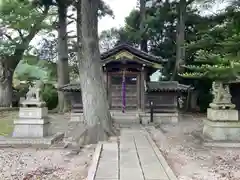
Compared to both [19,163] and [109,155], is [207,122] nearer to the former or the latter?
[109,155]

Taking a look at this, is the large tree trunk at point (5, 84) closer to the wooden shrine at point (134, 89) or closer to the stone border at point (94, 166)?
the wooden shrine at point (134, 89)

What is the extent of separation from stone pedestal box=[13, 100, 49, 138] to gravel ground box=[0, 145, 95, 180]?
4.09 feet

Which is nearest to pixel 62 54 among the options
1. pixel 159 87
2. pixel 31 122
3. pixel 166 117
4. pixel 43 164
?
pixel 159 87

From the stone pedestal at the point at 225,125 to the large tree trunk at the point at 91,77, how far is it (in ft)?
11.7

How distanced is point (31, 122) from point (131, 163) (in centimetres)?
476

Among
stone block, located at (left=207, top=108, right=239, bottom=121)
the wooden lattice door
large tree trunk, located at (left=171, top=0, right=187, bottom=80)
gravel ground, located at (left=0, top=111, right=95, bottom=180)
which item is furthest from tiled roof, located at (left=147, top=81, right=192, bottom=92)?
gravel ground, located at (left=0, top=111, right=95, bottom=180)

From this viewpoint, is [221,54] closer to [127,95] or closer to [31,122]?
[127,95]

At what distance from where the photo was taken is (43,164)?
7344 millimetres

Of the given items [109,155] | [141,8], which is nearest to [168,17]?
[141,8]

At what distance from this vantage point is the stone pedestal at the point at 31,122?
10195 millimetres

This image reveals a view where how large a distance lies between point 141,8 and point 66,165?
21457mm

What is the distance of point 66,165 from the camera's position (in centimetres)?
719

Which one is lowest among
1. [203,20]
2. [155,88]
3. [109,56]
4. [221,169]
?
[221,169]

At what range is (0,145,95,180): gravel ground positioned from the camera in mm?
6320
